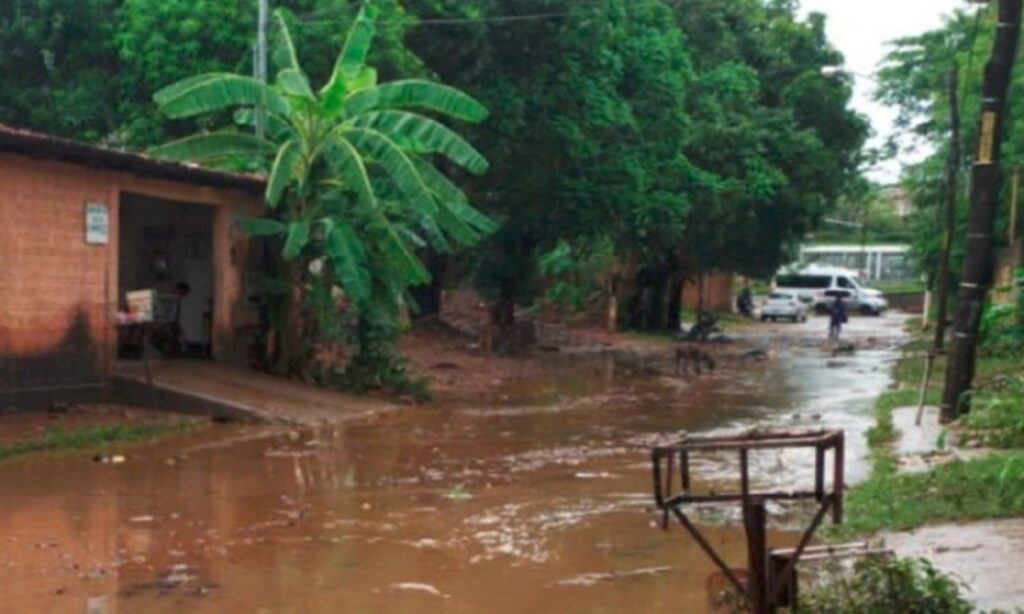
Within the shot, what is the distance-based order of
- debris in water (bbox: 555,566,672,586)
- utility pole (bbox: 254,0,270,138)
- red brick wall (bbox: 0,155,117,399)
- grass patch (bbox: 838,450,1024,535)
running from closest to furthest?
debris in water (bbox: 555,566,672,586), grass patch (bbox: 838,450,1024,535), red brick wall (bbox: 0,155,117,399), utility pole (bbox: 254,0,270,138)

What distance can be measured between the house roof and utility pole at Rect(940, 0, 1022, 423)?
35.7 feet

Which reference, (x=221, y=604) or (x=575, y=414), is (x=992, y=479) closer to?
(x=221, y=604)

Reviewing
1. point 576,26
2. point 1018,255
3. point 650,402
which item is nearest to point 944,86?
point 1018,255

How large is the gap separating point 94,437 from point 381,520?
5728 mm

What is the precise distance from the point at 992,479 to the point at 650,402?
40.3 feet

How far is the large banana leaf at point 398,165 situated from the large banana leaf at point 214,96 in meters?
1.24

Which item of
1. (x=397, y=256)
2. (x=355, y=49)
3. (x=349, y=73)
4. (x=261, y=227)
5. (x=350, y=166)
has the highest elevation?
(x=355, y=49)

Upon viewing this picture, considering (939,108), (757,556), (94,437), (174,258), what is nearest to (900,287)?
(939,108)

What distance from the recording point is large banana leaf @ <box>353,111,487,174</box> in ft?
65.5

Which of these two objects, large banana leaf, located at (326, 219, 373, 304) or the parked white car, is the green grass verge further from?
the parked white car

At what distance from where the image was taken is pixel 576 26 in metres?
28.2

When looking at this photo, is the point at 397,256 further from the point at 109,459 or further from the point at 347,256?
the point at 109,459

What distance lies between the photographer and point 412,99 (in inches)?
791

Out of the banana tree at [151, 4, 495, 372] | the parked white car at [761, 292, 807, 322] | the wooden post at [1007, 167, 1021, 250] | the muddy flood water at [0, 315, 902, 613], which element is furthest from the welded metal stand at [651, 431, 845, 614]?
the parked white car at [761, 292, 807, 322]
